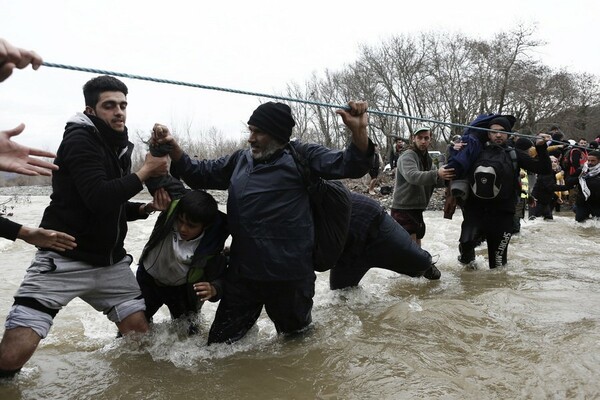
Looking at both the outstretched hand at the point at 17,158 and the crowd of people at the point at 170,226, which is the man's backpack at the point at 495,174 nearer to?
the crowd of people at the point at 170,226

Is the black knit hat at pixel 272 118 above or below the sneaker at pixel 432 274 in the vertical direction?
above

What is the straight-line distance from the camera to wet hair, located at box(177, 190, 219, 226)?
131 inches

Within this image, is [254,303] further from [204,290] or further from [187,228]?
[187,228]

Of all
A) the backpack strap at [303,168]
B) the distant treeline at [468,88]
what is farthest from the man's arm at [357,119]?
the distant treeline at [468,88]

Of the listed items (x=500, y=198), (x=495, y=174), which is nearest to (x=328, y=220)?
(x=495, y=174)

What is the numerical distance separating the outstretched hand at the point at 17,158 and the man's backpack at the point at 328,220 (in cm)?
153

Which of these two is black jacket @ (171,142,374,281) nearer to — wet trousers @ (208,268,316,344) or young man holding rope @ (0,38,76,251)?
wet trousers @ (208,268,316,344)

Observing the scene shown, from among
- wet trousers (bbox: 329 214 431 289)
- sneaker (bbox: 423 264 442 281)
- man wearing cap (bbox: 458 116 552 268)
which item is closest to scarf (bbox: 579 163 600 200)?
man wearing cap (bbox: 458 116 552 268)

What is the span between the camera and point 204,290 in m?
3.26

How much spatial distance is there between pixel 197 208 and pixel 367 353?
4.97ft

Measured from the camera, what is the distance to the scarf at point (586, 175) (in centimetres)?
952

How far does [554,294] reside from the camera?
4840mm

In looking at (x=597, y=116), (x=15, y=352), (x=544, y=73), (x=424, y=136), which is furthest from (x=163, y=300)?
(x=597, y=116)

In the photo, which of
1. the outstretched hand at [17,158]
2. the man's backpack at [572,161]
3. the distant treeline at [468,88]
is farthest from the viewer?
the distant treeline at [468,88]
